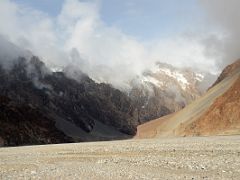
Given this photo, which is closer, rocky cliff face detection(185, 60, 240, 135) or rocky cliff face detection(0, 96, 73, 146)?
rocky cliff face detection(185, 60, 240, 135)

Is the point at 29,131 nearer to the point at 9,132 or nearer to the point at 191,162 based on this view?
the point at 9,132

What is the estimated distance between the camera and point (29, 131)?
185 m

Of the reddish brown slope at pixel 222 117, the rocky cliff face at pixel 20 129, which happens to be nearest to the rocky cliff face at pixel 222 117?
the reddish brown slope at pixel 222 117

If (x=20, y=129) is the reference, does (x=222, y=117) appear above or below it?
below

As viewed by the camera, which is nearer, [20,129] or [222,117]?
[222,117]

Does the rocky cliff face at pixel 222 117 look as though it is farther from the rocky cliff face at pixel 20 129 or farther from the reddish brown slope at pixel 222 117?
the rocky cliff face at pixel 20 129

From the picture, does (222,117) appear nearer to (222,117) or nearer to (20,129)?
(222,117)

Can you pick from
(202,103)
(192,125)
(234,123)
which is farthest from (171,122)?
(234,123)

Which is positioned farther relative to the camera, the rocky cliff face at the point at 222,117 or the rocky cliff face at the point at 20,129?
the rocky cliff face at the point at 20,129

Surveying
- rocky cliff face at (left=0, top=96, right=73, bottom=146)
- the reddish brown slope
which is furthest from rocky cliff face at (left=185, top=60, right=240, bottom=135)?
rocky cliff face at (left=0, top=96, right=73, bottom=146)

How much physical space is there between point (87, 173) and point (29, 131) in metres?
163

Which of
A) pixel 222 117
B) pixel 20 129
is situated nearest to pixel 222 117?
pixel 222 117

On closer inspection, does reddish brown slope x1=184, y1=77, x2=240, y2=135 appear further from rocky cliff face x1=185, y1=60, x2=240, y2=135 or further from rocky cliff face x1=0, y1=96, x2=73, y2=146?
rocky cliff face x1=0, y1=96, x2=73, y2=146

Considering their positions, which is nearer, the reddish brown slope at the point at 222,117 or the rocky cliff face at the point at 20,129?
the reddish brown slope at the point at 222,117
